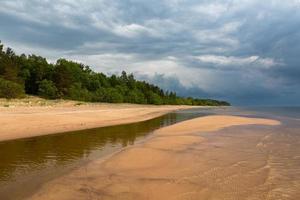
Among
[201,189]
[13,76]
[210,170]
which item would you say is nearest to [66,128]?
[210,170]

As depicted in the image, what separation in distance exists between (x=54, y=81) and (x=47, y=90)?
7.38 metres

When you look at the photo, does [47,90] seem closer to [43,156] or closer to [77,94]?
[77,94]

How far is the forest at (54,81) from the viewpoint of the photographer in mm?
77562

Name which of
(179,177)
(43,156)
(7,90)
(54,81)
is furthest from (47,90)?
(179,177)

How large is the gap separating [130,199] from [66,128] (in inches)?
830

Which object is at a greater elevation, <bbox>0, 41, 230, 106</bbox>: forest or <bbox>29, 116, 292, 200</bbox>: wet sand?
<bbox>0, 41, 230, 106</bbox>: forest

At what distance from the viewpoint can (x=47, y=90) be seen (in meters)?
80.4

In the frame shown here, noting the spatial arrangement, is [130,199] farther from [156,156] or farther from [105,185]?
[156,156]

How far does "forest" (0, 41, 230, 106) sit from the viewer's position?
77.6 m

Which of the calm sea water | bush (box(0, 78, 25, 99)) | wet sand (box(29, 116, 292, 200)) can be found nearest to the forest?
bush (box(0, 78, 25, 99))

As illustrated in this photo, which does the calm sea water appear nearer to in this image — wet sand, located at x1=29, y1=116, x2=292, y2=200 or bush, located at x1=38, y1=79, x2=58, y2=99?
wet sand, located at x1=29, y1=116, x2=292, y2=200

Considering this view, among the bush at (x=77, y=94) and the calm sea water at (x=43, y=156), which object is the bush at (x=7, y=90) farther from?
the calm sea water at (x=43, y=156)

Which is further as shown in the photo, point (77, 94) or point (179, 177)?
point (77, 94)

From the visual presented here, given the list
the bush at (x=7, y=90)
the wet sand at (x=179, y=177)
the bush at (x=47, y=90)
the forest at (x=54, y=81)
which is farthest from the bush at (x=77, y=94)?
the wet sand at (x=179, y=177)
